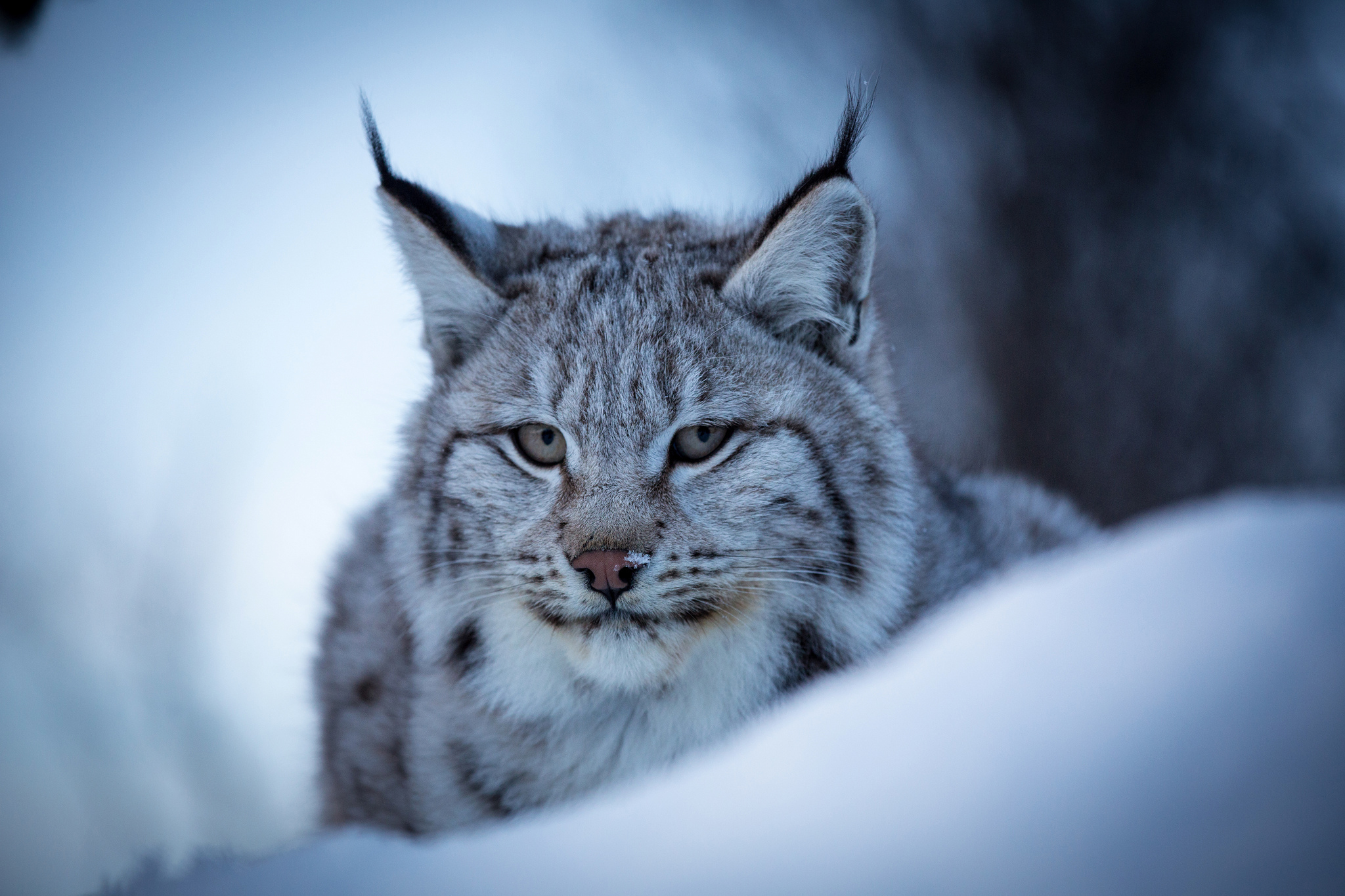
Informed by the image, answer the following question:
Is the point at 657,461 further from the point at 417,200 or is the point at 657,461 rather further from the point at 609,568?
the point at 417,200

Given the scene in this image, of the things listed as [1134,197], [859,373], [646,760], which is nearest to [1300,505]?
[859,373]

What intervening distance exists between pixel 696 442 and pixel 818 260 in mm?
577

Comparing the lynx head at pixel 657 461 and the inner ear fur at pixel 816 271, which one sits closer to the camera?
the lynx head at pixel 657 461

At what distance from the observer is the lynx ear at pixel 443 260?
2.39m

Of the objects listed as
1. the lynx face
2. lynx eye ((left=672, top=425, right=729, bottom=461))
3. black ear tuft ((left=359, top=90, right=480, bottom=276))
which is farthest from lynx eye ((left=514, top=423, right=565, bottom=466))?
black ear tuft ((left=359, top=90, right=480, bottom=276))

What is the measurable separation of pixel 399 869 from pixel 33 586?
399cm

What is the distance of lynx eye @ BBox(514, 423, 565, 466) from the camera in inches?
92.0

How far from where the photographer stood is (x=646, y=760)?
237cm

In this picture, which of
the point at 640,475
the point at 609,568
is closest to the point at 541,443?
the point at 640,475

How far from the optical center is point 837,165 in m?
2.22

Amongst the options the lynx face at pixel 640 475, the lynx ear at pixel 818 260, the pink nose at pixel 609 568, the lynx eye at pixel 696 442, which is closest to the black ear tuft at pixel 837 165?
the lynx ear at pixel 818 260

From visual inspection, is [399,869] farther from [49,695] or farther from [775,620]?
[49,695]

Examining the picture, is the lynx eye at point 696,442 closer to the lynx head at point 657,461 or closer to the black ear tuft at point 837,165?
the lynx head at point 657,461

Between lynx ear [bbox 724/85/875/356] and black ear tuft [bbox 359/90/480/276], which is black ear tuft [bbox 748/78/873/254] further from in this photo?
black ear tuft [bbox 359/90/480/276]
